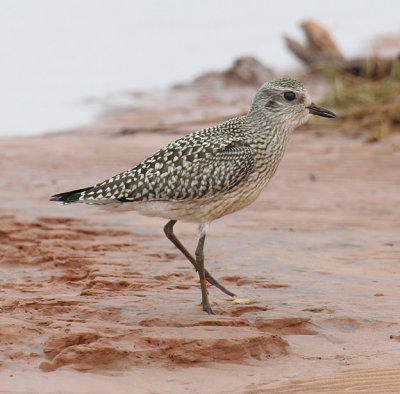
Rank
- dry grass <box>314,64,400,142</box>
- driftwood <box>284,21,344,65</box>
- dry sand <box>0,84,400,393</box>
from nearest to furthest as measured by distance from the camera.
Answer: dry sand <box>0,84,400,393</box>, dry grass <box>314,64,400,142</box>, driftwood <box>284,21,344,65</box>

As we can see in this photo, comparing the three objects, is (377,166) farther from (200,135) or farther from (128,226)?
(200,135)

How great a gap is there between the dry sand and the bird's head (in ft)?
4.40

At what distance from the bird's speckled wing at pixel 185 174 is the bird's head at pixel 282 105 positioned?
0.43 m

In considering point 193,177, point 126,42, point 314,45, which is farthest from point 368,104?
point 126,42

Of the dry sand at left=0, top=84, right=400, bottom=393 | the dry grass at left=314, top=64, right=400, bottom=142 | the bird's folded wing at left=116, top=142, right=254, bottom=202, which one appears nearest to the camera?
the dry sand at left=0, top=84, right=400, bottom=393

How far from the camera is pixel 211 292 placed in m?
7.88

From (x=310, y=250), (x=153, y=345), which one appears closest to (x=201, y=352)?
(x=153, y=345)

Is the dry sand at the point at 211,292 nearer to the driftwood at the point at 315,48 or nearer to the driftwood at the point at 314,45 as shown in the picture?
the driftwood at the point at 315,48

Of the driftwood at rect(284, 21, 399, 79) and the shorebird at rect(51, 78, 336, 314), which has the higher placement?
the driftwood at rect(284, 21, 399, 79)

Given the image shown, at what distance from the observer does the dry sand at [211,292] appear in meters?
5.86

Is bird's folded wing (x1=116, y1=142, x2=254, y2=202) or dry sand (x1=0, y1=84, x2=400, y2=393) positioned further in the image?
bird's folded wing (x1=116, y1=142, x2=254, y2=202)

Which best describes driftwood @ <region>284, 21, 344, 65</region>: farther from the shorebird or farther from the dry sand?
the shorebird

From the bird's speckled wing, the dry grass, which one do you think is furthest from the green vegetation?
the bird's speckled wing

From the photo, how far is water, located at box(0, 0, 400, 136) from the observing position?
70.5 feet
